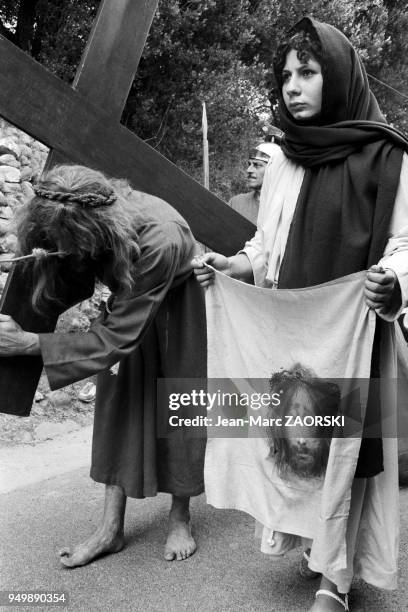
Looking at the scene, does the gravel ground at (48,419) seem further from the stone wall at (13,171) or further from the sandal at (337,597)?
the sandal at (337,597)

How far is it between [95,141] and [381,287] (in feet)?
4.14

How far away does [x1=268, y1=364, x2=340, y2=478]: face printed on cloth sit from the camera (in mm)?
2102

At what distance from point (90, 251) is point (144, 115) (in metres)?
6.54

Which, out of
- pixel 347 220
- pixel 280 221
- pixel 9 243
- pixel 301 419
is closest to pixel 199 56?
pixel 9 243

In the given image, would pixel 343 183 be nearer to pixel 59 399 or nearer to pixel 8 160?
pixel 59 399

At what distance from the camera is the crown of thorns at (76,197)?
2.02m

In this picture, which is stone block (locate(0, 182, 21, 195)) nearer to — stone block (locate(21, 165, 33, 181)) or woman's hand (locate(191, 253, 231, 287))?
stone block (locate(21, 165, 33, 181))

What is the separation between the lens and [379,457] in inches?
80.4

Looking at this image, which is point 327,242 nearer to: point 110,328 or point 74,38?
point 110,328

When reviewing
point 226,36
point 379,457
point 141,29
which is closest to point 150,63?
point 226,36

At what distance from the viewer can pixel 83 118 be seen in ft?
8.07

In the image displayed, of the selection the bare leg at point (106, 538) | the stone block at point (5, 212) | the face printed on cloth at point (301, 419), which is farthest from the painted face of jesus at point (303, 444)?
the stone block at point (5, 212)

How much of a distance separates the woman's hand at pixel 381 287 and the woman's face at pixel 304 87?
63 cm

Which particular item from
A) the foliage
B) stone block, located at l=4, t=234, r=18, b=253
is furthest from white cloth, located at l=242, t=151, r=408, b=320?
the foliage
